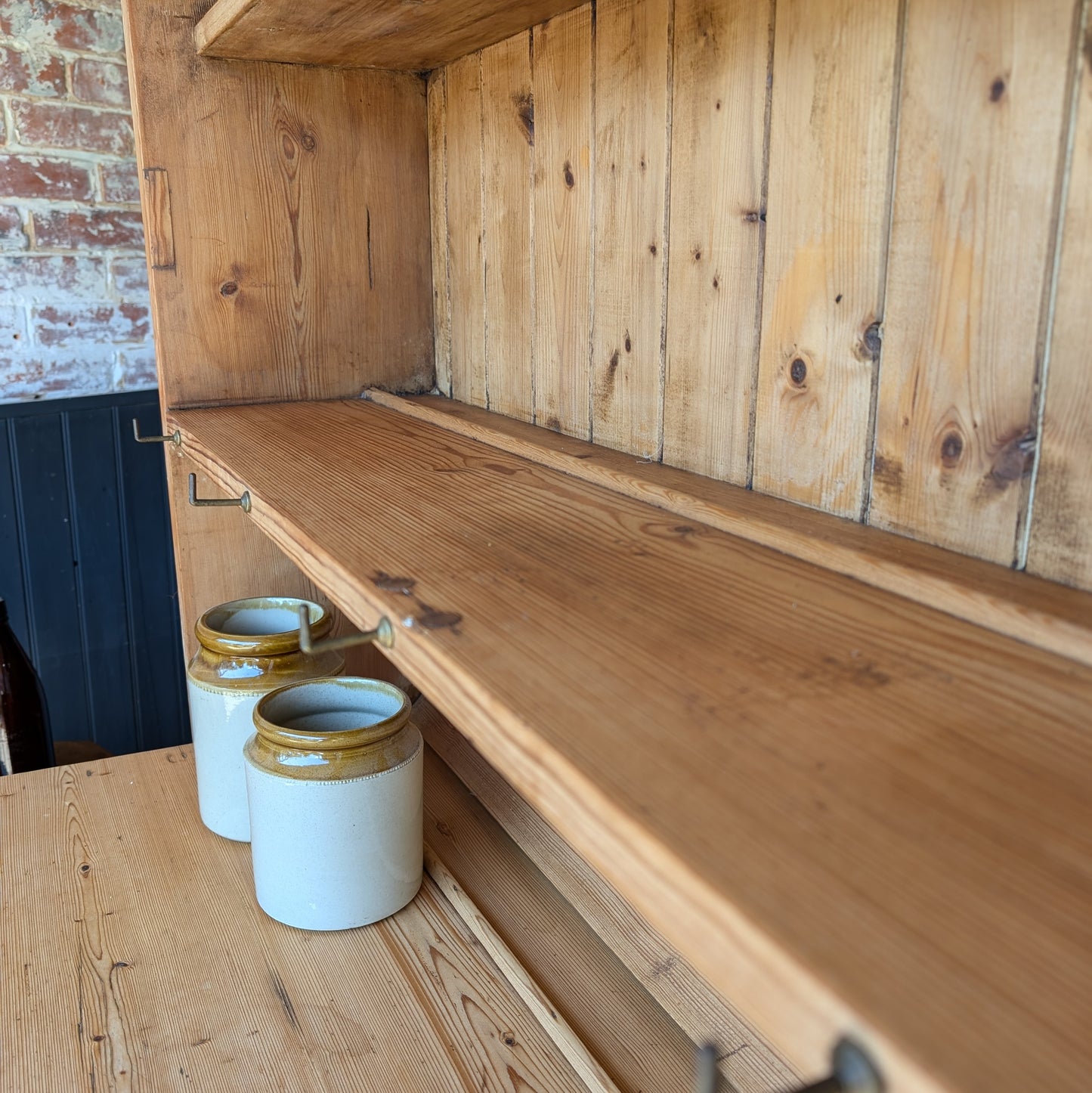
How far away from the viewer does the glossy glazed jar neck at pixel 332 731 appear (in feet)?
2.84

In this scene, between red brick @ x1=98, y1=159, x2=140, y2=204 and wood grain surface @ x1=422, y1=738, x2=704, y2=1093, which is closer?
wood grain surface @ x1=422, y1=738, x2=704, y2=1093

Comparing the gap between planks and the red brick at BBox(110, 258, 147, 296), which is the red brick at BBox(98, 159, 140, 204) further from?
the gap between planks

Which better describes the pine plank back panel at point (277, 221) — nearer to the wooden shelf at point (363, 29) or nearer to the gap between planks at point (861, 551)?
the wooden shelf at point (363, 29)

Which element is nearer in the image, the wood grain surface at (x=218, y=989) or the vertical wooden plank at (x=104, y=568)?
the wood grain surface at (x=218, y=989)

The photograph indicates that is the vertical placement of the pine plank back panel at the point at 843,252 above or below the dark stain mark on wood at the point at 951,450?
above

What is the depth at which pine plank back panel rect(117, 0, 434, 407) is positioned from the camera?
1.14 metres

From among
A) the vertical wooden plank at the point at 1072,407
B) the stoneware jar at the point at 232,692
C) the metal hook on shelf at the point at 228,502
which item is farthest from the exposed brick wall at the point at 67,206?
the vertical wooden plank at the point at 1072,407

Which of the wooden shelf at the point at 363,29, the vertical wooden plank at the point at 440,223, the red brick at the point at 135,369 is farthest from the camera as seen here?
the red brick at the point at 135,369

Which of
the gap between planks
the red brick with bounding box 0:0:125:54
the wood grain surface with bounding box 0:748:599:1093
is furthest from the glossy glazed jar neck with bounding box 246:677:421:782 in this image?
the red brick with bounding box 0:0:125:54

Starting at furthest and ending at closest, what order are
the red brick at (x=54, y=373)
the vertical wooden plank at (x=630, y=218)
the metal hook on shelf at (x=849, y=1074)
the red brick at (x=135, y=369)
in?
the red brick at (x=135, y=369)
the red brick at (x=54, y=373)
the vertical wooden plank at (x=630, y=218)
the metal hook on shelf at (x=849, y=1074)

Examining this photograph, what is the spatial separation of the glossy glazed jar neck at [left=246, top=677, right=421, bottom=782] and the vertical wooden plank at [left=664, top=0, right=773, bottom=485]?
0.34 m

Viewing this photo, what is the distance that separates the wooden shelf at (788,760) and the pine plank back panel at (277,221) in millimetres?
651

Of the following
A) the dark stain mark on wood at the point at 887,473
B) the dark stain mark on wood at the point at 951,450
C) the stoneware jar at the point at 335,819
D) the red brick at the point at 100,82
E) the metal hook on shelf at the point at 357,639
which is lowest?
the stoneware jar at the point at 335,819

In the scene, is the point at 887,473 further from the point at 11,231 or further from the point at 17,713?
the point at 11,231
